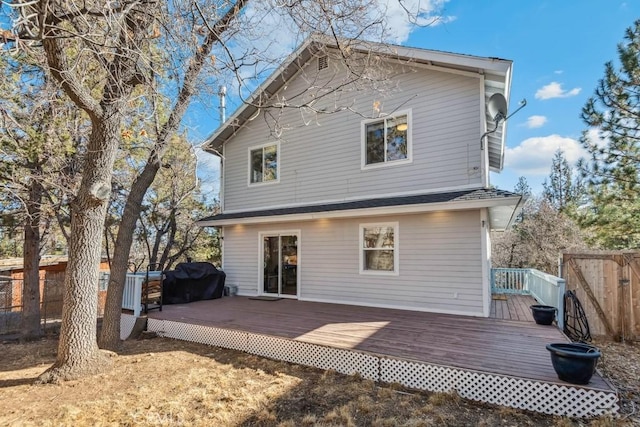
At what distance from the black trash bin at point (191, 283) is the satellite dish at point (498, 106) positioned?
27.2ft

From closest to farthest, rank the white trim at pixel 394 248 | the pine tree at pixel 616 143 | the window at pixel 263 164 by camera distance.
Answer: the white trim at pixel 394 248, the pine tree at pixel 616 143, the window at pixel 263 164

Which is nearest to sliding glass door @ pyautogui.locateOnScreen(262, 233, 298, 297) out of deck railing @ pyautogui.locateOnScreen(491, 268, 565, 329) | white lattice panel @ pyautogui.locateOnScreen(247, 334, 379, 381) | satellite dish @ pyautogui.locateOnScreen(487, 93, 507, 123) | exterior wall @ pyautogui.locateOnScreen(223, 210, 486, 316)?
exterior wall @ pyautogui.locateOnScreen(223, 210, 486, 316)

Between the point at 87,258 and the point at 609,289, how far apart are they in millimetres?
9626

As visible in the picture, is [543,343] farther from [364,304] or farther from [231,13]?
[231,13]

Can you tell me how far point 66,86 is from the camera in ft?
15.3

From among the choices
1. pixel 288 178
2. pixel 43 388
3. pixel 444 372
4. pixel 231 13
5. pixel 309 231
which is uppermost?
pixel 231 13

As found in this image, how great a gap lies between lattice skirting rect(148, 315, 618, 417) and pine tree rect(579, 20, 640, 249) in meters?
10.1

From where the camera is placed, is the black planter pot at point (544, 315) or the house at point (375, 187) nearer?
the black planter pot at point (544, 315)

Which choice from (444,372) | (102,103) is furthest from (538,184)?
(102,103)

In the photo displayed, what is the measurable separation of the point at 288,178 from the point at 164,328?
5.01 metres

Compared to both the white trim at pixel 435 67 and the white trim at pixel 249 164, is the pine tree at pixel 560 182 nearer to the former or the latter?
the white trim at pixel 435 67

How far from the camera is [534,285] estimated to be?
965 centimetres

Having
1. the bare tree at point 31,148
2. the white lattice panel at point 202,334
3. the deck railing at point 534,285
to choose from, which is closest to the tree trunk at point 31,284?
the bare tree at point 31,148

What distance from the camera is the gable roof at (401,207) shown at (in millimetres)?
6625
